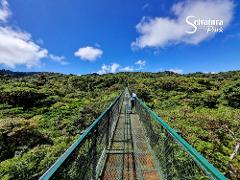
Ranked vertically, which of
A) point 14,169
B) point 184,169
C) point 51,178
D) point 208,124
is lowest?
point 14,169

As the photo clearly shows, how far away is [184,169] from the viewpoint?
341 cm

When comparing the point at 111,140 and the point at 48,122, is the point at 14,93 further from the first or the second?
the point at 111,140

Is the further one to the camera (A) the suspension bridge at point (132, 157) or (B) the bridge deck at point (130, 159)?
(B) the bridge deck at point (130, 159)

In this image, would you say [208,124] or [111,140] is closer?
[111,140]

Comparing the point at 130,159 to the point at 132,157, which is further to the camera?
the point at 132,157

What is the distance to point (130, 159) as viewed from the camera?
17.2 feet

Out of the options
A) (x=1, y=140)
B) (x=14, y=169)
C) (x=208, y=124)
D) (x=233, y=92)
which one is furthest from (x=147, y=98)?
(x=14, y=169)

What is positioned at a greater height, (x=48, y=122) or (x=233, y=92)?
(x=233, y=92)

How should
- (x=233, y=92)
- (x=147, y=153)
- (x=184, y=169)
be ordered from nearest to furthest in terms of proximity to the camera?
(x=184, y=169), (x=147, y=153), (x=233, y=92)

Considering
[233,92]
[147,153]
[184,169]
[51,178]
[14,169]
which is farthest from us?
[233,92]

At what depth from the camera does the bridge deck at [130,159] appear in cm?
445

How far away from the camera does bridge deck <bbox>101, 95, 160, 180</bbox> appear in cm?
445

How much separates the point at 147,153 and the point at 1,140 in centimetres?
1166

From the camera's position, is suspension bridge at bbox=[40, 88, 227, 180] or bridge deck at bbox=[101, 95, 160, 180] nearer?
suspension bridge at bbox=[40, 88, 227, 180]
